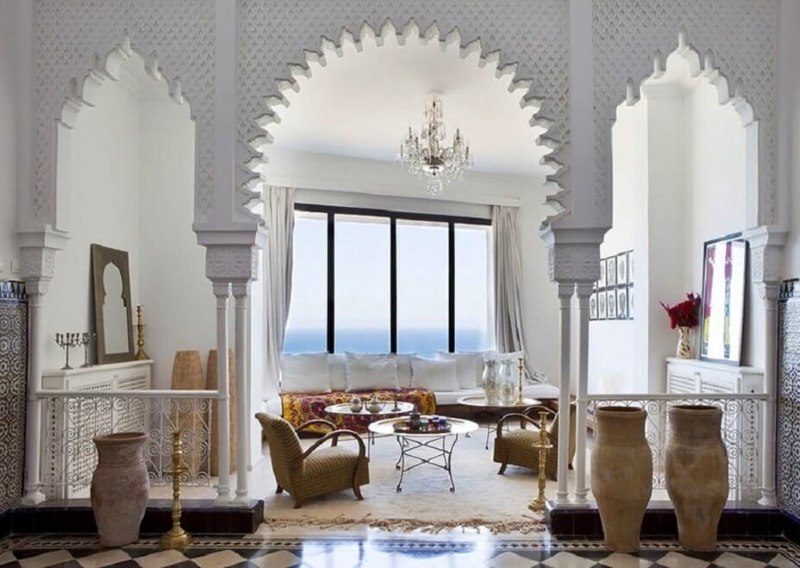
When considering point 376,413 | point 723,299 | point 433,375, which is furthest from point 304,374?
point 723,299

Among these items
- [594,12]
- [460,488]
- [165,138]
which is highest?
[594,12]

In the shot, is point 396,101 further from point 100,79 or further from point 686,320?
point 686,320

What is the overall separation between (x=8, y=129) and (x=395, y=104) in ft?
12.1

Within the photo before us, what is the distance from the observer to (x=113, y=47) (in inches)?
179

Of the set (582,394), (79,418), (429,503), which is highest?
(582,394)

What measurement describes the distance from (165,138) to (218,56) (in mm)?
2394

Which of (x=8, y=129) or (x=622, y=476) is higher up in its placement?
(x=8, y=129)

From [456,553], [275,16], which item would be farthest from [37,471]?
[275,16]

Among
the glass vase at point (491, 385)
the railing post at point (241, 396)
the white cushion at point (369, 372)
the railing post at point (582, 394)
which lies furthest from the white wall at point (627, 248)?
the railing post at point (241, 396)

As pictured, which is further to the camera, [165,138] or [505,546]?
[165,138]

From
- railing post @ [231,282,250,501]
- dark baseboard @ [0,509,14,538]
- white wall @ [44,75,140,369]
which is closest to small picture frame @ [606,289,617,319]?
railing post @ [231,282,250,501]

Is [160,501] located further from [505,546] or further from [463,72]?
[463,72]

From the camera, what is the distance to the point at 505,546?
430 centimetres

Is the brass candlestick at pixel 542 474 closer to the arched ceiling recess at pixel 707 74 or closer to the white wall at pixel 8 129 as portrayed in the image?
the arched ceiling recess at pixel 707 74
